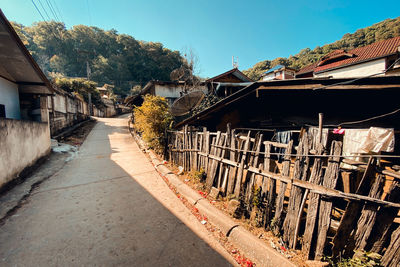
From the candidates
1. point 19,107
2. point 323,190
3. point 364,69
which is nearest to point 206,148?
point 323,190

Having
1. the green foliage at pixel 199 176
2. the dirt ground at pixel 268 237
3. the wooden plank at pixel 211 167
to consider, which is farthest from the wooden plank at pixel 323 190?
the green foliage at pixel 199 176

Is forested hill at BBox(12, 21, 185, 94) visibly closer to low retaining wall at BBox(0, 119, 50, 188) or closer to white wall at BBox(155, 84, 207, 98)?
white wall at BBox(155, 84, 207, 98)

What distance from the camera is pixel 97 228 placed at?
3.17 meters

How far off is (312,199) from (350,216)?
434 mm

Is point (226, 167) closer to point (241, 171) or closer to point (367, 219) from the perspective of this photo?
point (241, 171)

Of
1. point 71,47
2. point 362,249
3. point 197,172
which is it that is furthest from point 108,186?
point 71,47

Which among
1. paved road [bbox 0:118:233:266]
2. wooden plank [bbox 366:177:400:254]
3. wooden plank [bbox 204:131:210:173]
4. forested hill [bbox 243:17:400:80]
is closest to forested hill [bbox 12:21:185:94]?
forested hill [bbox 243:17:400:80]

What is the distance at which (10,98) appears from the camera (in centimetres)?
667

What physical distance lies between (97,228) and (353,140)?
614cm

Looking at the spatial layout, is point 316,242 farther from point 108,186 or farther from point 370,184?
point 108,186

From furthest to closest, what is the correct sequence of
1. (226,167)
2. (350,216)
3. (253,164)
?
(226,167) → (253,164) → (350,216)

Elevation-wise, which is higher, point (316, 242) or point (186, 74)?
point (186, 74)

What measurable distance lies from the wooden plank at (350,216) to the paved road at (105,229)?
1.60 meters

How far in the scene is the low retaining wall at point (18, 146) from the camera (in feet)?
14.6
